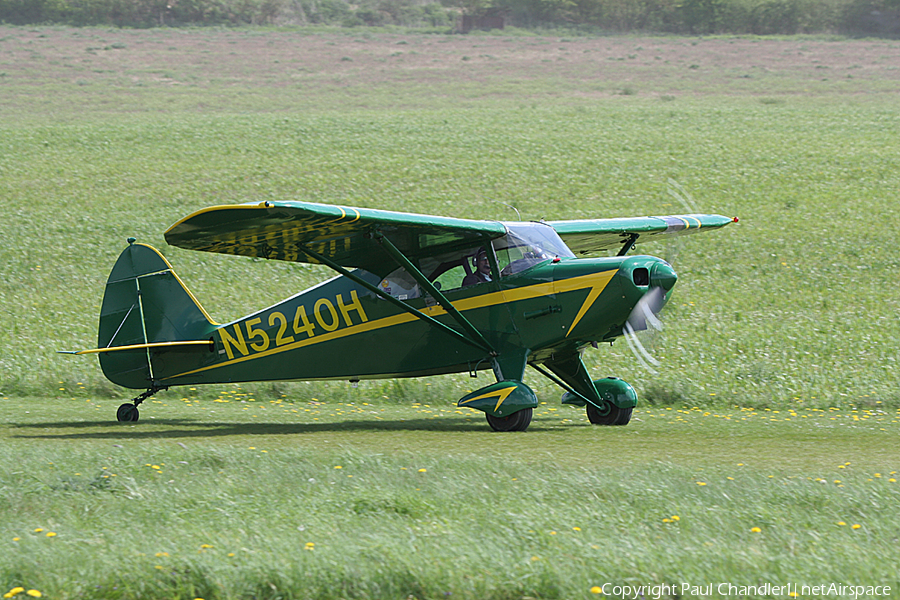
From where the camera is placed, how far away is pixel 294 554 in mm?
5371

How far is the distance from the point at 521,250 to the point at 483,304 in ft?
2.76

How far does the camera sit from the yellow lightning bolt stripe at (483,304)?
10398mm

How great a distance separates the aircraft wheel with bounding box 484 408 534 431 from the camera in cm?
1071

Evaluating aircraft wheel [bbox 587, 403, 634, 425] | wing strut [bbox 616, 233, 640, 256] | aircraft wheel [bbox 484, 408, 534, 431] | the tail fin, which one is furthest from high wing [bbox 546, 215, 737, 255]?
the tail fin

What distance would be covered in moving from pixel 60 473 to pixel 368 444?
3.30 meters

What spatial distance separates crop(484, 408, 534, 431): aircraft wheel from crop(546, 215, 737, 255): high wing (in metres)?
2.77

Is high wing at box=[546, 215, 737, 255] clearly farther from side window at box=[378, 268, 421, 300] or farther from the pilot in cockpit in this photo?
side window at box=[378, 268, 421, 300]

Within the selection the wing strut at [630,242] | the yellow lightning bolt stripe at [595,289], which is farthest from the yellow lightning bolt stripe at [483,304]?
the wing strut at [630,242]

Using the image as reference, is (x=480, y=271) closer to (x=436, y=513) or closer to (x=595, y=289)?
(x=595, y=289)

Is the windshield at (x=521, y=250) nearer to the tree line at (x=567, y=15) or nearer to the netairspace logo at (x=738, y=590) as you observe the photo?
the netairspace logo at (x=738, y=590)

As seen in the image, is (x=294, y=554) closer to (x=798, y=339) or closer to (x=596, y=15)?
(x=798, y=339)

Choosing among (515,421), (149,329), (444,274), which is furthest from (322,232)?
(149,329)

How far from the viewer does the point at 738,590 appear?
485 cm

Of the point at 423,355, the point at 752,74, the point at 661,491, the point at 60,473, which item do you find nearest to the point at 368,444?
the point at 423,355
